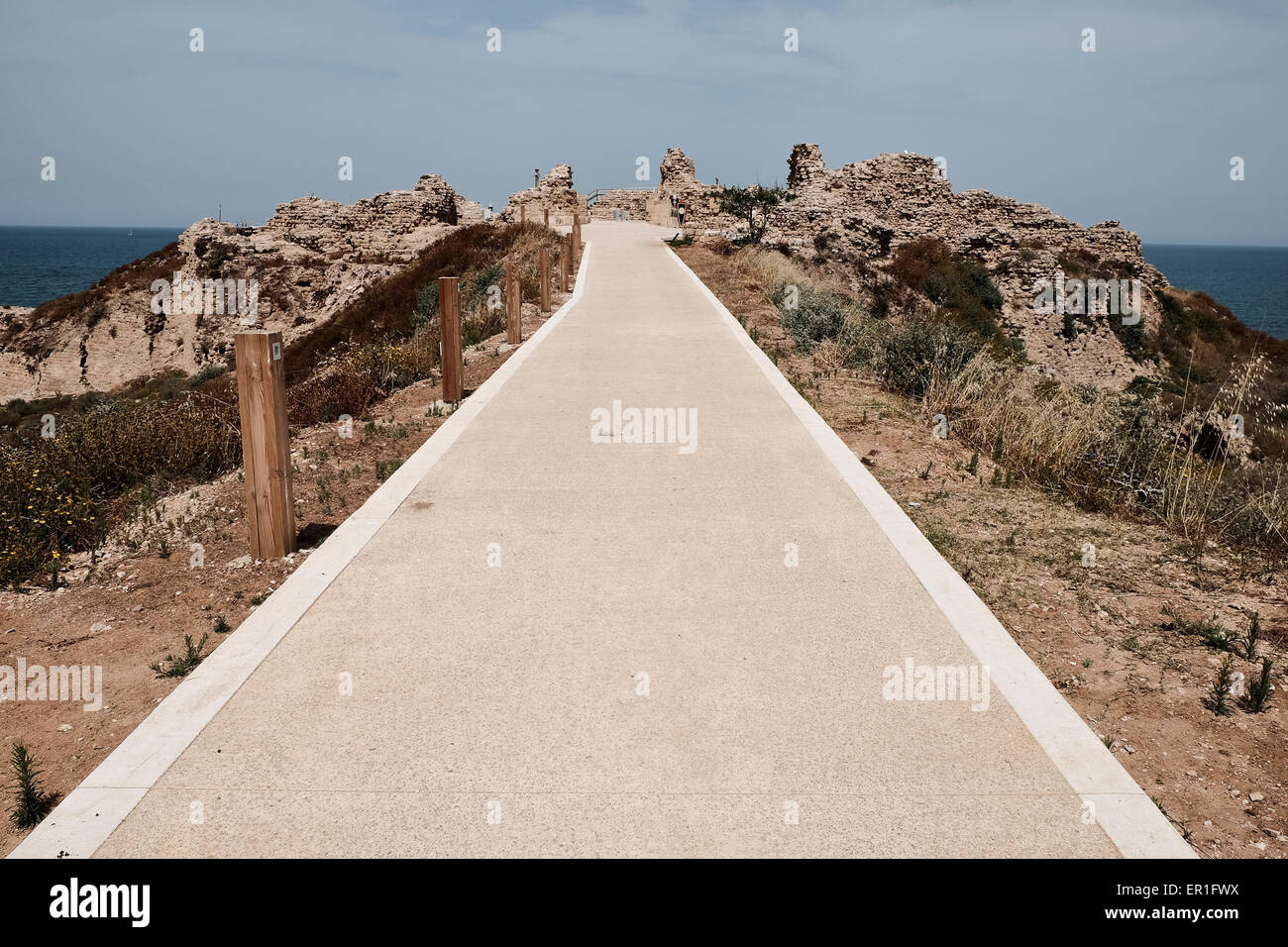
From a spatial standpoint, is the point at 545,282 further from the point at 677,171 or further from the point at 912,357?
the point at 677,171

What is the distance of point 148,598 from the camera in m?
5.23

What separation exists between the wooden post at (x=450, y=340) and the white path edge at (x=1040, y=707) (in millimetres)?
4704

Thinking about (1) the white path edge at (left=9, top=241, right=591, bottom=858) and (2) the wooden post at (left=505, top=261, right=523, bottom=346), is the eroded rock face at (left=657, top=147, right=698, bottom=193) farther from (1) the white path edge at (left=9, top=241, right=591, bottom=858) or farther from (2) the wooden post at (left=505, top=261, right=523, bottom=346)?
(1) the white path edge at (left=9, top=241, right=591, bottom=858)

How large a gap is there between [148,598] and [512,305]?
26.4 feet

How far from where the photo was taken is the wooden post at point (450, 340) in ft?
29.4

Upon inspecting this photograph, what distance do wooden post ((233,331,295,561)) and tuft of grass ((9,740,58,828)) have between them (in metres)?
1.90

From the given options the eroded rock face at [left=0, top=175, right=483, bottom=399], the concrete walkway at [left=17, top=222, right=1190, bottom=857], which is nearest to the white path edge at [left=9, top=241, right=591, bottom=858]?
the concrete walkway at [left=17, top=222, right=1190, bottom=857]

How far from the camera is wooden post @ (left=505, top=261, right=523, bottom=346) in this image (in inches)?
488

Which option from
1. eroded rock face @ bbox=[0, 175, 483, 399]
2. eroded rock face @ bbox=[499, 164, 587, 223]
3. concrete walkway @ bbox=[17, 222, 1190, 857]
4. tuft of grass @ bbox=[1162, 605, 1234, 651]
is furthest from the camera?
eroded rock face @ bbox=[499, 164, 587, 223]

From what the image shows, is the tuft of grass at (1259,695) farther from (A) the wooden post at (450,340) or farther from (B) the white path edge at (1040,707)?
(A) the wooden post at (450,340)

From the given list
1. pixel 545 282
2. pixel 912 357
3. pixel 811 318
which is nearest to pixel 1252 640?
pixel 912 357

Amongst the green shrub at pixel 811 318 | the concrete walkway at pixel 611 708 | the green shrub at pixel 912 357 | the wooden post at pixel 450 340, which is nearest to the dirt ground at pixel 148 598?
the concrete walkway at pixel 611 708

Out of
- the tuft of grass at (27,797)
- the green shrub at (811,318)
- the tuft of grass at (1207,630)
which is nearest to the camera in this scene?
the tuft of grass at (27,797)
